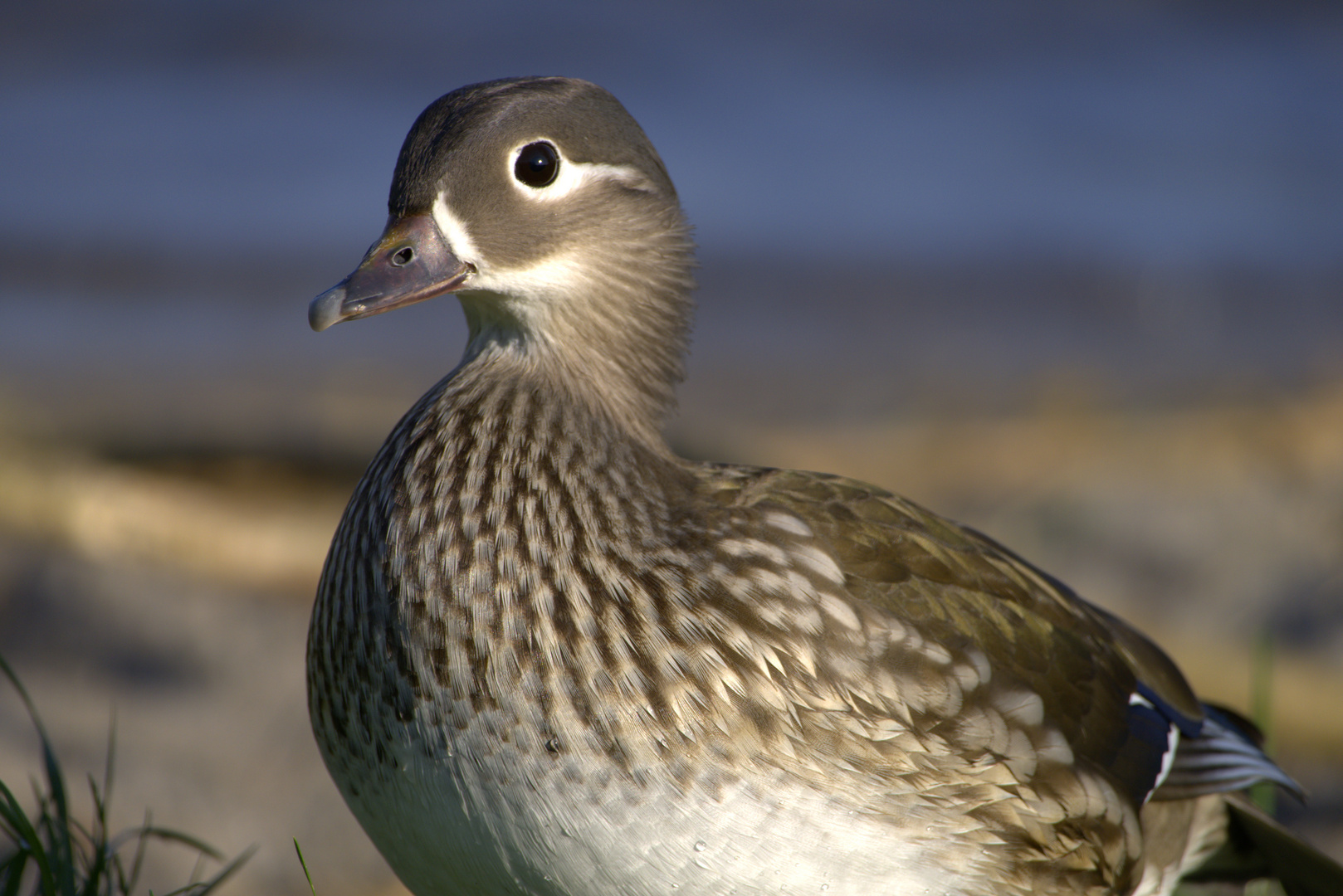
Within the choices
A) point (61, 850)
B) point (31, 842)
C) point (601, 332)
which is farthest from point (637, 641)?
point (61, 850)

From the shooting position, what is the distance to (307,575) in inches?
204

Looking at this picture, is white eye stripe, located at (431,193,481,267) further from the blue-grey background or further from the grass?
the blue-grey background

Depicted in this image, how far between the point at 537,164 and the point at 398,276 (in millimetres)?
361

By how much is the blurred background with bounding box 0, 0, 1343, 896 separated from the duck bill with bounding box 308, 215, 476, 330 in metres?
Answer: 1.72

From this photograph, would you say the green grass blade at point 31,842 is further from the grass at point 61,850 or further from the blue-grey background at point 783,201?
the blue-grey background at point 783,201

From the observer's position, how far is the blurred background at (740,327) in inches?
179

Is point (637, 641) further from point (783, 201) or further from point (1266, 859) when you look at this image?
point (783, 201)

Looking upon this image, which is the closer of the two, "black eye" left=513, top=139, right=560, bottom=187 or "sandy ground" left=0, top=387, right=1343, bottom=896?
"black eye" left=513, top=139, right=560, bottom=187

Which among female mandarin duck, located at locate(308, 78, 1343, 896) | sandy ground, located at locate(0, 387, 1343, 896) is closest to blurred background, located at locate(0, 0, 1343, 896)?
sandy ground, located at locate(0, 387, 1343, 896)

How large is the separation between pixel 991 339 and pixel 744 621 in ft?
25.2

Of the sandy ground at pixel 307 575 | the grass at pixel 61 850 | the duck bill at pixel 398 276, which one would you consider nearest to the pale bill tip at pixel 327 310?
the duck bill at pixel 398 276

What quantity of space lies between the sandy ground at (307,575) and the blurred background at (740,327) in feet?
0.05

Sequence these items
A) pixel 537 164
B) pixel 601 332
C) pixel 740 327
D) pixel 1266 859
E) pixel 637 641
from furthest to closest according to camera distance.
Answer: pixel 740 327
pixel 1266 859
pixel 601 332
pixel 537 164
pixel 637 641

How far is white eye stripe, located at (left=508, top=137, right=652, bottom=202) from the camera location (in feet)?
9.28
